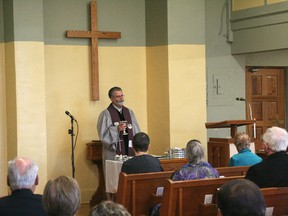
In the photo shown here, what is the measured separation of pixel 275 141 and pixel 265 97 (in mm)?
5746

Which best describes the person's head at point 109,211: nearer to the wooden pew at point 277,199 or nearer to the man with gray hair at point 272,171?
the wooden pew at point 277,199

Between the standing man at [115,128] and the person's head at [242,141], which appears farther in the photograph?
the standing man at [115,128]

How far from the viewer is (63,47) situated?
29.1ft

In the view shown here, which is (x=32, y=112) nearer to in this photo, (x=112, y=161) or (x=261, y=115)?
(x=112, y=161)

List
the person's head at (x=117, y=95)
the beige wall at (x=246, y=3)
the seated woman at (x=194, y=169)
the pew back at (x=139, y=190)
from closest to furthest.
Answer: the seated woman at (x=194, y=169) → the pew back at (x=139, y=190) → the person's head at (x=117, y=95) → the beige wall at (x=246, y=3)

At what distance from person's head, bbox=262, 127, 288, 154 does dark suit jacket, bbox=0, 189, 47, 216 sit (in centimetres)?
211

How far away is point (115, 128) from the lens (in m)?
7.96

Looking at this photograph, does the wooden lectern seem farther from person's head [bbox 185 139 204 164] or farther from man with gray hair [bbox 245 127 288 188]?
man with gray hair [bbox 245 127 288 188]

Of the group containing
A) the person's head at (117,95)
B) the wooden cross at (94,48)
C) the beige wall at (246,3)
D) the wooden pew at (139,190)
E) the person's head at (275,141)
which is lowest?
the wooden pew at (139,190)

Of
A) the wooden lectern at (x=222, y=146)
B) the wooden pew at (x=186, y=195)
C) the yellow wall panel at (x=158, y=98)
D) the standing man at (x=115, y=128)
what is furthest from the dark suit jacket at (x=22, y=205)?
the yellow wall panel at (x=158, y=98)

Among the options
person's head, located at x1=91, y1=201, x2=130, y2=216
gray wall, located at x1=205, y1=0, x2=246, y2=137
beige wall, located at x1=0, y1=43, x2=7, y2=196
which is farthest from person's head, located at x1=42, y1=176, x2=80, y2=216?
gray wall, located at x1=205, y1=0, x2=246, y2=137

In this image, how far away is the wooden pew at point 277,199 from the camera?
4.36 meters

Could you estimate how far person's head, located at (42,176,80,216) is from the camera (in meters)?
3.07

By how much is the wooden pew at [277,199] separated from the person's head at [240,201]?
1.60 m
